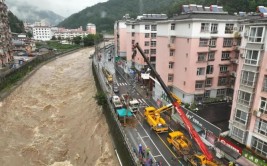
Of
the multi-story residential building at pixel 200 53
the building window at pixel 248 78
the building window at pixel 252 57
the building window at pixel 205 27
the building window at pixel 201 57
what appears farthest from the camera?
the building window at pixel 201 57

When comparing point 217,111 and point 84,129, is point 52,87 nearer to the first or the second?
point 84,129

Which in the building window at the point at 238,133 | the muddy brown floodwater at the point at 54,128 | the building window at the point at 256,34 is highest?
the building window at the point at 256,34

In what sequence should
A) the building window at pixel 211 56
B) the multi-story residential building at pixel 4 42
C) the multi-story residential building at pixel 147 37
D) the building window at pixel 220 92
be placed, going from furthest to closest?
the multi-story residential building at pixel 4 42
the multi-story residential building at pixel 147 37
the building window at pixel 220 92
the building window at pixel 211 56

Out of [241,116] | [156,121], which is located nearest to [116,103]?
[156,121]

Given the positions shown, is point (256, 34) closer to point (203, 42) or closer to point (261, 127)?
point (261, 127)

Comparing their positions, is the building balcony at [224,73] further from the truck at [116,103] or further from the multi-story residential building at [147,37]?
the multi-story residential building at [147,37]

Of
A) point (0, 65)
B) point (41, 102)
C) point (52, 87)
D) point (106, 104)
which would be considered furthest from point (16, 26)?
point (106, 104)

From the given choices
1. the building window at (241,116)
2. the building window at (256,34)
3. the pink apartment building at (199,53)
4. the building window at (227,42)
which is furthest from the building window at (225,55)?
the building window at (241,116)

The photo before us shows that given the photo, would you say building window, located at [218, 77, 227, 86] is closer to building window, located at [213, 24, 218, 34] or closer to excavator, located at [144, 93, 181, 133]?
Result: building window, located at [213, 24, 218, 34]
